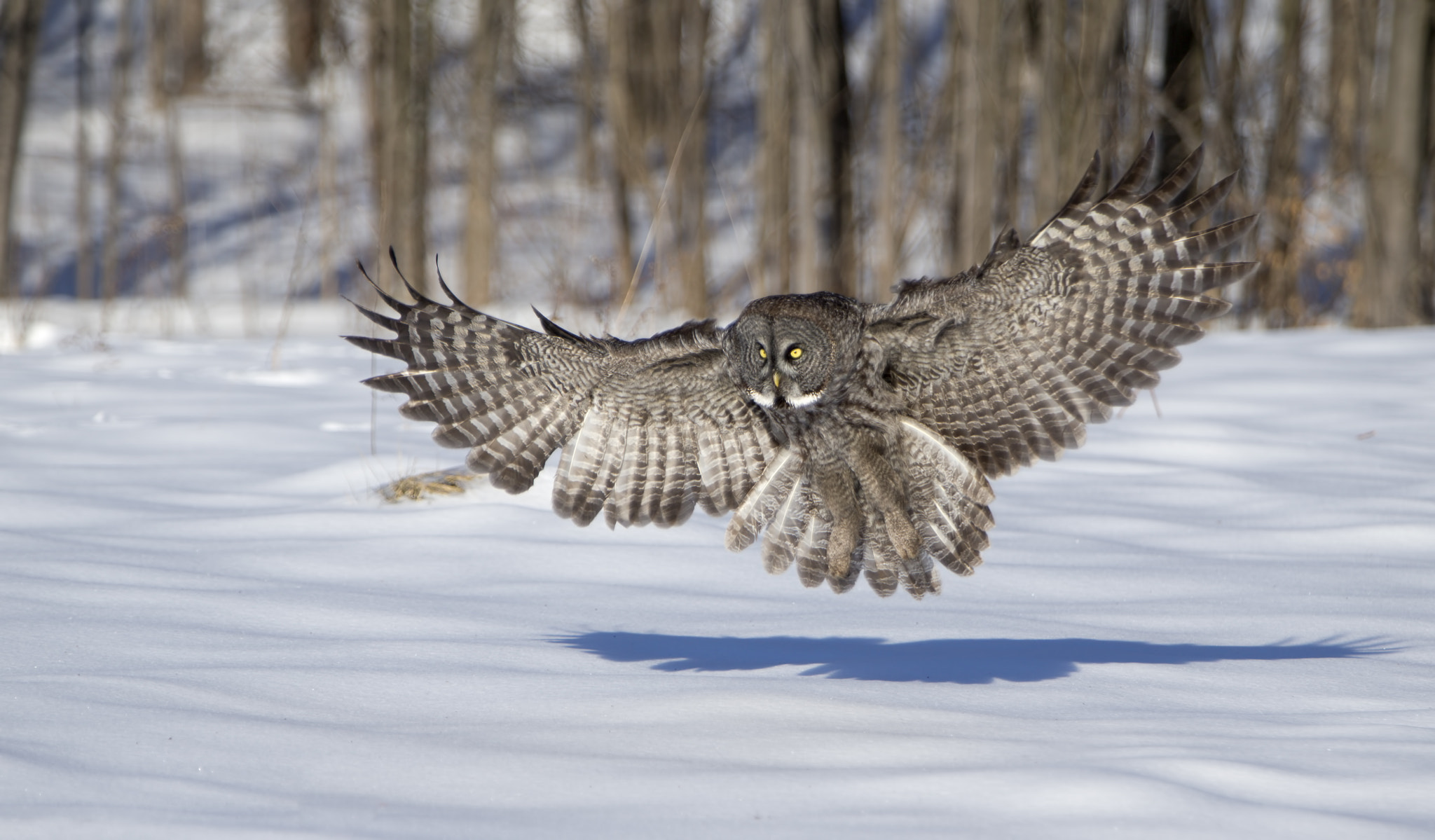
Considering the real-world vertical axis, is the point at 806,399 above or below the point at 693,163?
below

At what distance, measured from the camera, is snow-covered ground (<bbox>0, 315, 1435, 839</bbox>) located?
2.12m

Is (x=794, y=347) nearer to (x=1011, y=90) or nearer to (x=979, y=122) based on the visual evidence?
(x=979, y=122)

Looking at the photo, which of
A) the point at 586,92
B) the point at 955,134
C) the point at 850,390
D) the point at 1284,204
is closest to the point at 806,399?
the point at 850,390

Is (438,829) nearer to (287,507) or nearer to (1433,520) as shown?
(287,507)

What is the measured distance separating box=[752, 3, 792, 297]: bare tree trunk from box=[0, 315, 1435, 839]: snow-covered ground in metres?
5.54

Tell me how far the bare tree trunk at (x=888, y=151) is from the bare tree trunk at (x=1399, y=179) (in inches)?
127

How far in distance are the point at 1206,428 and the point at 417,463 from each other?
3.48 m

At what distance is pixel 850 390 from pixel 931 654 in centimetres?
71

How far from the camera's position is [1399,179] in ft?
28.7

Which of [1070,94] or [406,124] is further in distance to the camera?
[406,124]

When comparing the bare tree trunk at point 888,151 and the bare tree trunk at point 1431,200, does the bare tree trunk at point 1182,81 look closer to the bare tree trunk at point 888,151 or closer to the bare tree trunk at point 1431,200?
the bare tree trunk at point 1431,200

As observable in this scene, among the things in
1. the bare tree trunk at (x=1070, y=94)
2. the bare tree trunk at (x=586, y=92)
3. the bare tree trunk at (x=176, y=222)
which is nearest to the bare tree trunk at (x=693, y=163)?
A: the bare tree trunk at (x=586, y=92)

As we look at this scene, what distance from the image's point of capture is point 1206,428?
605 cm

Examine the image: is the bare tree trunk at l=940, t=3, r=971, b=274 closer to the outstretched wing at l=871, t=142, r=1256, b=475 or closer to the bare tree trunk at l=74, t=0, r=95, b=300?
the outstretched wing at l=871, t=142, r=1256, b=475
